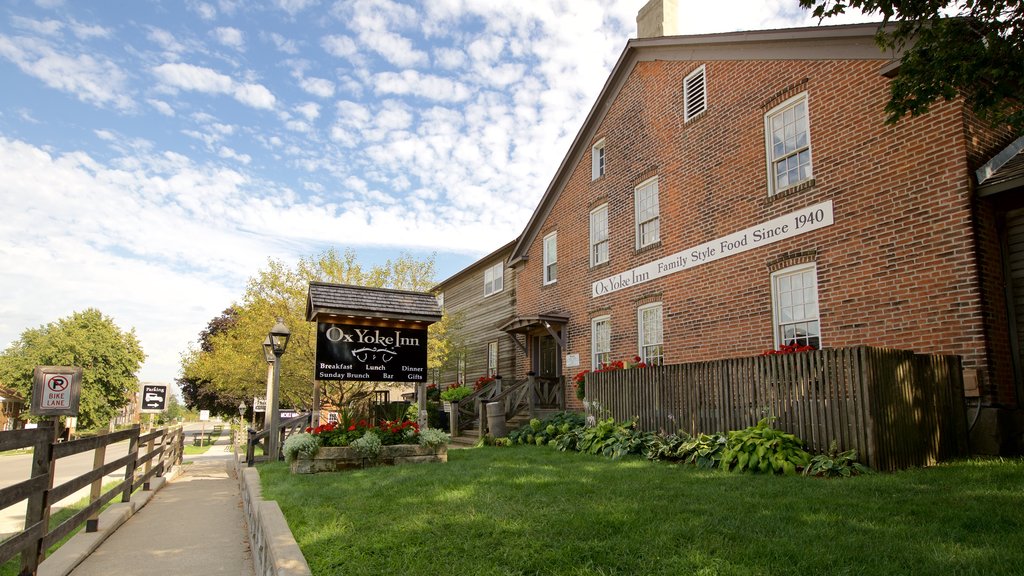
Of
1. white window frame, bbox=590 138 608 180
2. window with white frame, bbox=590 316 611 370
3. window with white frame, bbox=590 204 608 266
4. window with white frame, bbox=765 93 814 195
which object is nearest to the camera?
window with white frame, bbox=765 93 814 195

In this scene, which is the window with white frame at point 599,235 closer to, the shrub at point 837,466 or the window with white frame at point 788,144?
the window with white frame at point 788,144

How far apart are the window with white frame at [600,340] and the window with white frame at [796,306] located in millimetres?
5086

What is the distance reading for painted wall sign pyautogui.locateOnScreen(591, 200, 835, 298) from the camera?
34.8 feet

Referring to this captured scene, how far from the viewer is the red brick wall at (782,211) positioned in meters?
8.67

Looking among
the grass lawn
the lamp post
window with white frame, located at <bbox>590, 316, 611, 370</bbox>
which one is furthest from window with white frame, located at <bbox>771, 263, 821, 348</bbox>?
the lamp post

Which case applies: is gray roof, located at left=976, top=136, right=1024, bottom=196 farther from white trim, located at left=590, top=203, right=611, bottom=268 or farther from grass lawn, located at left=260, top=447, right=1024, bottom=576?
white trim, located at left=590, top=203, right=611, bottom=268

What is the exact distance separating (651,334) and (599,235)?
345 cm

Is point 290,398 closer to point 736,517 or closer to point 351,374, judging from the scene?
point 351,374

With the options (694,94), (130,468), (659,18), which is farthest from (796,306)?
(130,468)

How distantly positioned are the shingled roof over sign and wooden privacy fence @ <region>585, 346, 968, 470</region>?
524 cm

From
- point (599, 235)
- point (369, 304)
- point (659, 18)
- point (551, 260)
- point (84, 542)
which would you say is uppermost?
point (659, 18)

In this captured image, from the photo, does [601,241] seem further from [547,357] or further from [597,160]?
[547,357]

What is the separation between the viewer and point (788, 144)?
11461 millimetres

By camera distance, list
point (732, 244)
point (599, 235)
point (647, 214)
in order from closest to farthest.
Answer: point (732, 244), point (647, 214), point (599, 235)
